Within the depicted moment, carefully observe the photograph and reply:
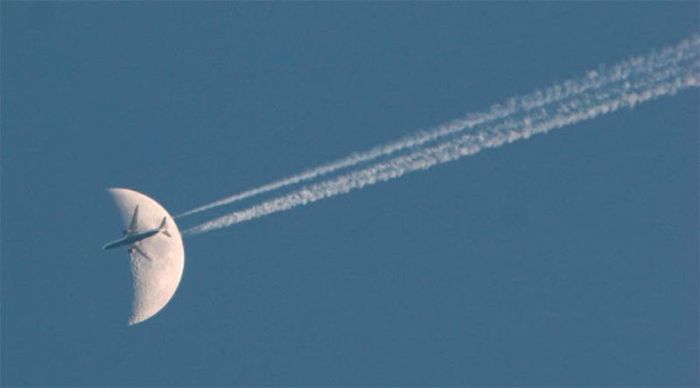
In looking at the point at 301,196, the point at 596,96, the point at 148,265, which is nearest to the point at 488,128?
the point at 596,96

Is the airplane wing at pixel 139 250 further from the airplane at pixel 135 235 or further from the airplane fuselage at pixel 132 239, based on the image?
the airplane fuselage at pixel 132 239

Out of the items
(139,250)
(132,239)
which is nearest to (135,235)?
(132,239)

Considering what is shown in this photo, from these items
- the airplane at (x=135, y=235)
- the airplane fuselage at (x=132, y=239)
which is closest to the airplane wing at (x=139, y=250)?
the airplane at (x=135, y=235)

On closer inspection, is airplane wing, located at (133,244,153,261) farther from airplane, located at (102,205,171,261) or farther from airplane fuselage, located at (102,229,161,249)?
airplane fuselage, located at (102,229,161,249)

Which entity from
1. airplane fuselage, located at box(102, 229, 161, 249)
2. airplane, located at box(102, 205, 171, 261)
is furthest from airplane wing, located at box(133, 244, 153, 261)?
airplane fuselage, located at box(102, 229, 161, 249)

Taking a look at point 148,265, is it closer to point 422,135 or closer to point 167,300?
point 167,300

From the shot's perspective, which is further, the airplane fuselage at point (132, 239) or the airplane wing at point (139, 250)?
the airplane wing at point (139, 250)

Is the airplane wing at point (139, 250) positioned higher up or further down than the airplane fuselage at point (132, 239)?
further down
